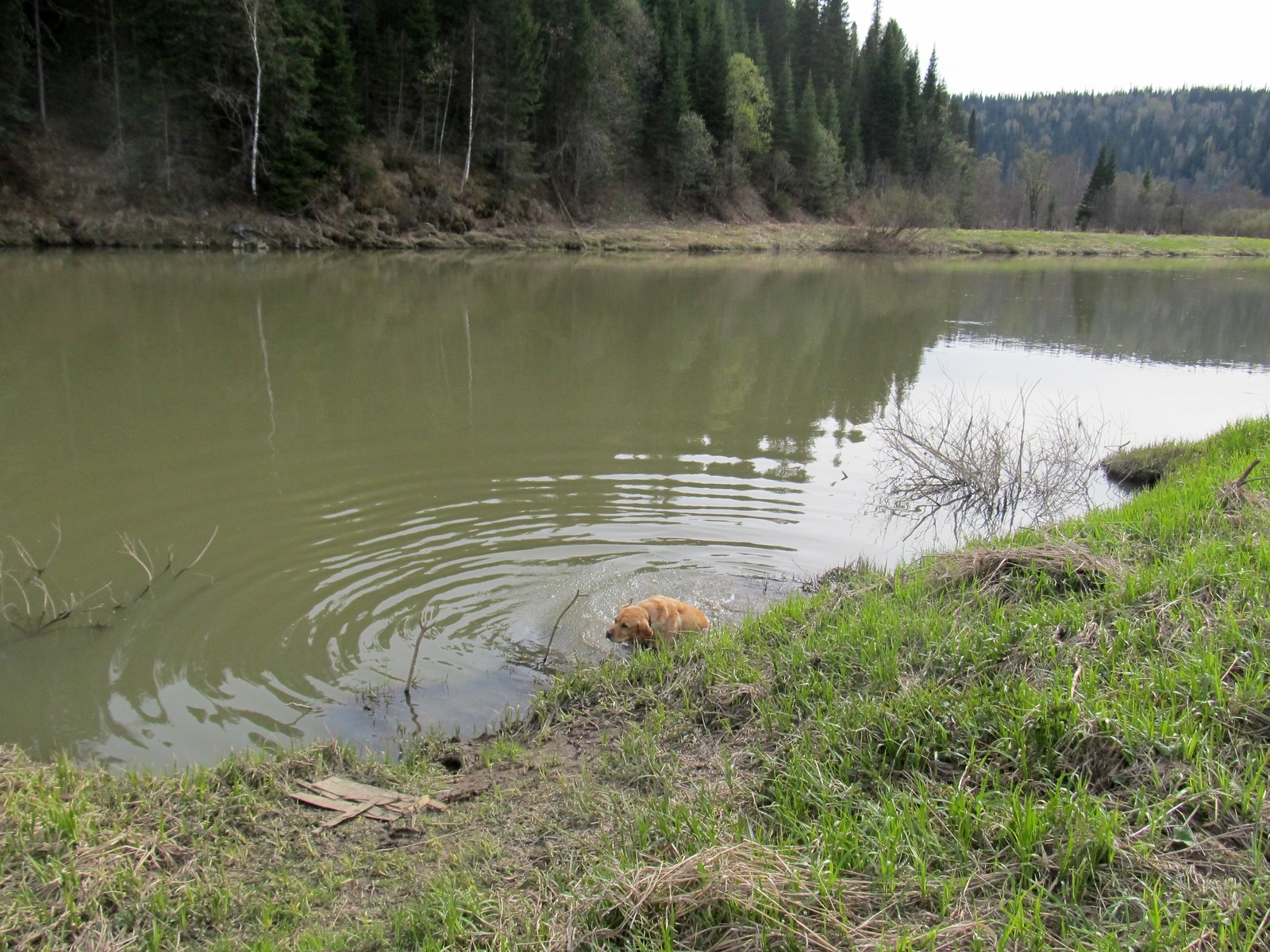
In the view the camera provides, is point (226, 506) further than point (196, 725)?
Yes

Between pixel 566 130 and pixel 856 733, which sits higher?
pixel 566 130

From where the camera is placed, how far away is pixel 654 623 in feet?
19.4

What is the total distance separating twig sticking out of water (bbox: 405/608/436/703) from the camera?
504 cm

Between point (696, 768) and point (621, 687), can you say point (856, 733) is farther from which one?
point (621, 687)

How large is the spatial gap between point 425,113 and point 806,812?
49.1m

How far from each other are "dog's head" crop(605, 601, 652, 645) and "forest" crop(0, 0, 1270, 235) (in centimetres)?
3716

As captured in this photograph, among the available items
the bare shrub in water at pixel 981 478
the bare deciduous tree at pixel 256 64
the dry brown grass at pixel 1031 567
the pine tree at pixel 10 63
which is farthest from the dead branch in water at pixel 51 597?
the pine tree at pixel 10 63

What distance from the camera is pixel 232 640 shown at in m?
5.83

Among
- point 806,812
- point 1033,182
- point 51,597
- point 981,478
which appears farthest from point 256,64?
point 1033,182

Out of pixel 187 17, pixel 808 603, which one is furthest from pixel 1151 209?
pixel 808 603

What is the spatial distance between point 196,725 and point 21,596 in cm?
253

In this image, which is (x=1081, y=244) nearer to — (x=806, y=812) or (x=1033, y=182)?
(x=1033, y=182)

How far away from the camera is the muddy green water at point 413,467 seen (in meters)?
5.44

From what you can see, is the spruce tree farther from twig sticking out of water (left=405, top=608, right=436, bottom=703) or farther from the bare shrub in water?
twig sticking out of water (left=405, top=608, right=436, bottom=703)
